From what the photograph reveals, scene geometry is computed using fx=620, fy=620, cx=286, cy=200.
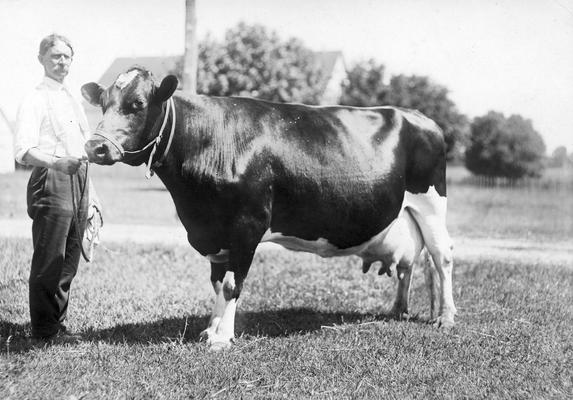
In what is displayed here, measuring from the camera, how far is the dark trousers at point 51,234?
4.78 meters

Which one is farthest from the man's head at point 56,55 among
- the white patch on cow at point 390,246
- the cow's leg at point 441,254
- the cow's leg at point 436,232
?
the cow's leg at point 441,254

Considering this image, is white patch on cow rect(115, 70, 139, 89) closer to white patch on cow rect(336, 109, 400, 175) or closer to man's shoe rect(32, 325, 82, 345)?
white patch on cow rect(336, 109, 400, 175)

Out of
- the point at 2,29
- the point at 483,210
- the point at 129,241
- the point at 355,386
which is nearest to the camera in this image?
the point at 355,386

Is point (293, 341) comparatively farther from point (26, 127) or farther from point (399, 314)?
point (26, 127)

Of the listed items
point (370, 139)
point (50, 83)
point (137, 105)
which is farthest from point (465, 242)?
point (50, 83)

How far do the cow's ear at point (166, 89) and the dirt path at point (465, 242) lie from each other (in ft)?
20.1

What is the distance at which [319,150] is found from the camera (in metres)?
5.27

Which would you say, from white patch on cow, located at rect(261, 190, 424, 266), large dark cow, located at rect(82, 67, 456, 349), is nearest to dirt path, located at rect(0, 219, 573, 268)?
white patch on cow, located at rect(261, 190, 424, 266)

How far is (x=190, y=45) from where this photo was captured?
8.38m

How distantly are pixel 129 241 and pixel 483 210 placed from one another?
12.3 m

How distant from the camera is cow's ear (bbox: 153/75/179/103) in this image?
4.31m

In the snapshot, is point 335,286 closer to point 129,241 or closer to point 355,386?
point 355,386

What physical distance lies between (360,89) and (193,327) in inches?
1545

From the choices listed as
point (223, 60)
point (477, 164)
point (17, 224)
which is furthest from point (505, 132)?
point (17, 224)
